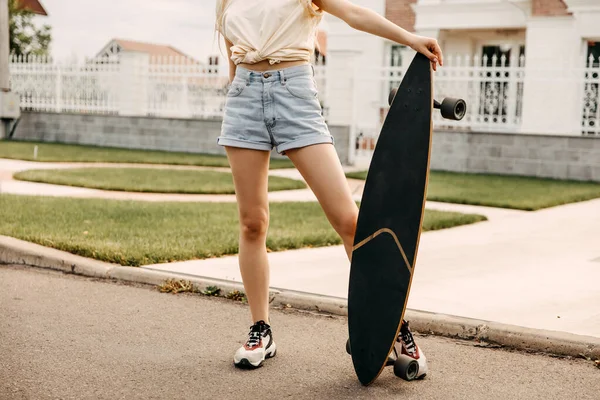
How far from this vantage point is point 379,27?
366 centimetres

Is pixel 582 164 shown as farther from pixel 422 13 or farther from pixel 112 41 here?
pixel 112 41

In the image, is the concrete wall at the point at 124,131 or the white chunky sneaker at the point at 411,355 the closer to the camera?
the white chunky sneaker at the point at 411,355

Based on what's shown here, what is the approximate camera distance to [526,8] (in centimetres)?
2098

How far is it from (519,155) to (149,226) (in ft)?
28.9

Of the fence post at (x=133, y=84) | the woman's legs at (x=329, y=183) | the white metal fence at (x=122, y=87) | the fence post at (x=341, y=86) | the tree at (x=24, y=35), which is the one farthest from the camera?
the tree at (x=24, y=35)

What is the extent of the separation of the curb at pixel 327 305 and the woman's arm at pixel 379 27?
59.4 inches

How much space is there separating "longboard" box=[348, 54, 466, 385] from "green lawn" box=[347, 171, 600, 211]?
21.8 feet

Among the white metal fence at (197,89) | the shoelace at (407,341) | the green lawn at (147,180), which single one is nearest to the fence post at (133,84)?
the white metal fence at (197,89)

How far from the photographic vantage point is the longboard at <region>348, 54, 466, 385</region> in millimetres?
3572

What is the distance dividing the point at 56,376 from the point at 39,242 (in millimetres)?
3009

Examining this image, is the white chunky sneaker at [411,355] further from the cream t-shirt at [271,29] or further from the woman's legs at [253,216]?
the cream t-shirt at [271,29]

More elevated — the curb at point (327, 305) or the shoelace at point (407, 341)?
the shoelace at point (407, 341)

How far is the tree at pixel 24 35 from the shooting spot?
105 ft

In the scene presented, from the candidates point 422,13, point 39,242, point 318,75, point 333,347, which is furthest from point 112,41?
point 333,347
